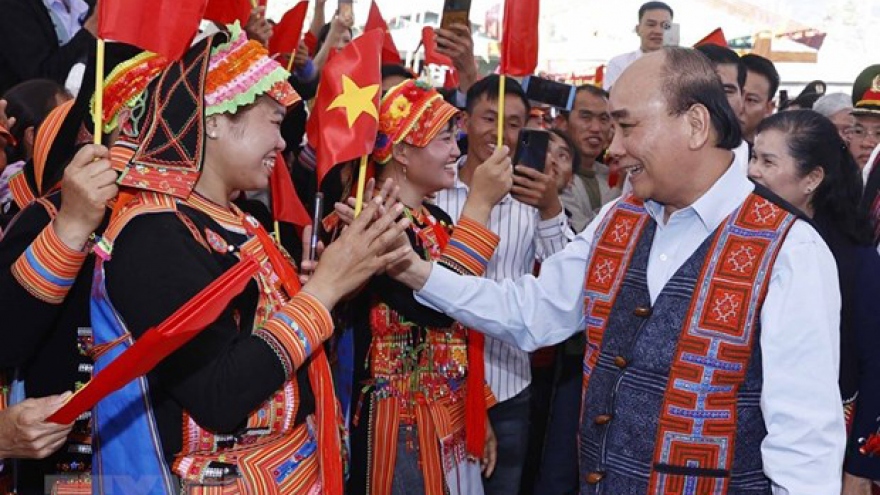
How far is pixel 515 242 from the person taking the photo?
156 inches

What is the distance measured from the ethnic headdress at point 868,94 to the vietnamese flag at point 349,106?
351 centimetres

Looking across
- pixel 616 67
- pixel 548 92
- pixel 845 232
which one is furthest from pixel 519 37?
pixel 616 67

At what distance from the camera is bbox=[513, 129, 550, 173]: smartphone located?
3762mm

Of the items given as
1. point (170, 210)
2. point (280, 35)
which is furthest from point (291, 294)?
point (280, 35)

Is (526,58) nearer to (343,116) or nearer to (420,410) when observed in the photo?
(343,116)

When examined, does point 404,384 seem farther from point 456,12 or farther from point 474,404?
point 456,12

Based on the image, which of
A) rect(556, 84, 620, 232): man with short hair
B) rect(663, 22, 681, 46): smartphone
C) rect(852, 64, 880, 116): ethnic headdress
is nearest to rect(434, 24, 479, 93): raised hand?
rect(556, 84, 620, 232): man with short hair

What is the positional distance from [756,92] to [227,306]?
3620 mm

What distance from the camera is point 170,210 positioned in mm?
2104

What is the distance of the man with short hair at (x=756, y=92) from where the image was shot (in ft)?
15.8

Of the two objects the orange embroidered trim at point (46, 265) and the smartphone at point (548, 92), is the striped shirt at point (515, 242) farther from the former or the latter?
the orange embroidered trim at point (46, 265)

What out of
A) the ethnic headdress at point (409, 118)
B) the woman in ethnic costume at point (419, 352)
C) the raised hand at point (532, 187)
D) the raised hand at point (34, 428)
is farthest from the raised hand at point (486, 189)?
the raised hand at point (34, 428)

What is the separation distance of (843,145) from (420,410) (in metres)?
1.70

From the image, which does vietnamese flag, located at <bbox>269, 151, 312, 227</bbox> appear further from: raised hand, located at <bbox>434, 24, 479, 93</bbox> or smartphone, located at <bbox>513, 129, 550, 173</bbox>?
raised hand, located at <bbox>434, 24, 479, 93</bbox>
